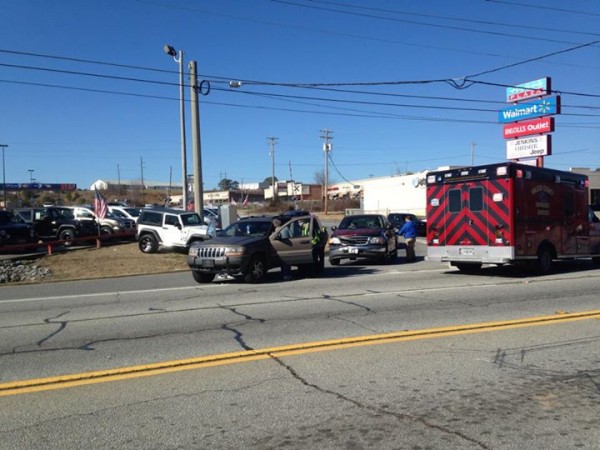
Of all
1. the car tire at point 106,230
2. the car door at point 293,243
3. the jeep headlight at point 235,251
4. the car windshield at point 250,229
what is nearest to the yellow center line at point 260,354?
the jeep headlight at point 235,251

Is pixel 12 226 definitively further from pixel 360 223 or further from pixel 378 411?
pixel 378 411

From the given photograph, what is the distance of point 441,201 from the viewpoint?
50.2ft

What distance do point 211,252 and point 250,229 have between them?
170 centimetres

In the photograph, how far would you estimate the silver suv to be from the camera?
21.2m

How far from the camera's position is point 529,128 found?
34188 millimetres

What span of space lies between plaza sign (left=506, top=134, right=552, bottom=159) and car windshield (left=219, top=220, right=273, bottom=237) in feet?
82.7

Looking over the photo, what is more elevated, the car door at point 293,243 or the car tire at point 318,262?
the car door at point 293,243

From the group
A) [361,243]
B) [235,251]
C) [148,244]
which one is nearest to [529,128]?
[361,243]

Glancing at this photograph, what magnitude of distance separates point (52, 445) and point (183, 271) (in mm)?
13776

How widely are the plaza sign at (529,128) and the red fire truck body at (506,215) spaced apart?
18.7 m

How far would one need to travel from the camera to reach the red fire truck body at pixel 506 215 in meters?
13.8

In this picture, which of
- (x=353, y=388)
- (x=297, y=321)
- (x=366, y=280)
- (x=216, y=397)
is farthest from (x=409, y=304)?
(x=216, y=397)

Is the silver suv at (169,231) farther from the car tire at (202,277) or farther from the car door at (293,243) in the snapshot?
the car door at (293,243)

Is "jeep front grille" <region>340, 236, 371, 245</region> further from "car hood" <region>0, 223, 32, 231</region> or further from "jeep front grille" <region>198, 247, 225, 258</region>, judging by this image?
"car hood" <region>0, 223, 32, 231</region>
